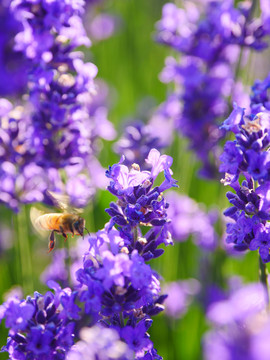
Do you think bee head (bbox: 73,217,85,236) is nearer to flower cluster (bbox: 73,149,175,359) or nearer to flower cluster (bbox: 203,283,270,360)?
flower cluster (bbox: 73,149,175,359)

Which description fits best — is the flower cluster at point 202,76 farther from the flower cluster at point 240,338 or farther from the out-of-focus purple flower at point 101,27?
the flower cluster at point 240,338

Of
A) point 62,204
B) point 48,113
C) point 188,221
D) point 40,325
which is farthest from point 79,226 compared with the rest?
point 188,221

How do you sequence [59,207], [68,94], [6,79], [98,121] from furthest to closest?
[6,79] → [98,121] → [68,94] → [59,207]

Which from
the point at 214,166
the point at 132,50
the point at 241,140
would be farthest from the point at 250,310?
the point at 132,50

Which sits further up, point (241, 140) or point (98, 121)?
point (241, 140)

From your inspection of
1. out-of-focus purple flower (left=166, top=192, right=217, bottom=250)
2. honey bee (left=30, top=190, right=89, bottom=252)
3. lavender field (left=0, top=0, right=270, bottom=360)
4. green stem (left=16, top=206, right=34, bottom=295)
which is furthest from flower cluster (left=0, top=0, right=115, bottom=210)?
out-of-focus purple flower (left=166, top=192, right=217, bottom=250)

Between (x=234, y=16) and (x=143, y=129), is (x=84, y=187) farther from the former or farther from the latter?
(x=234, y=16)
